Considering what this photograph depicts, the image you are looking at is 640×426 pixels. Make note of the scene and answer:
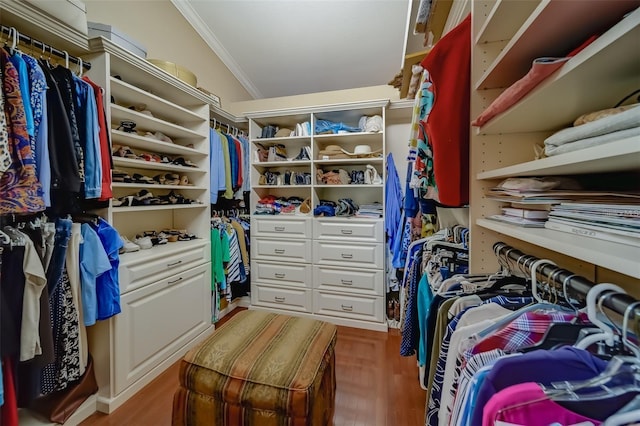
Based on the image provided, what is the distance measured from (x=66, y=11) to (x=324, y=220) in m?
2.06

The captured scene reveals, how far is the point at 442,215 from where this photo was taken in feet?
6.12

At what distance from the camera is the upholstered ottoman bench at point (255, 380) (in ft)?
3.25

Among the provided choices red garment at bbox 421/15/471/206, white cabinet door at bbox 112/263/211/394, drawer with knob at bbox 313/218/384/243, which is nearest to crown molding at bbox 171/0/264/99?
drawer with knob at bbox 313/218/384/243

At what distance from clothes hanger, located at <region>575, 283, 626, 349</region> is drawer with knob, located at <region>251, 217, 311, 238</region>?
217 cm

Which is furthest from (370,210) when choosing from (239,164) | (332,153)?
(239,164)

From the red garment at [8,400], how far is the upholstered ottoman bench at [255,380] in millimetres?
657

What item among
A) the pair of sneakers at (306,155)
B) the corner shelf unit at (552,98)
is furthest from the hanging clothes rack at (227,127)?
the corner shelf unit at (552,98)

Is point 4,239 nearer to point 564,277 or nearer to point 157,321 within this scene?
point 157,321

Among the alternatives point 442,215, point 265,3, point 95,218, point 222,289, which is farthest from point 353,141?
point 95,218

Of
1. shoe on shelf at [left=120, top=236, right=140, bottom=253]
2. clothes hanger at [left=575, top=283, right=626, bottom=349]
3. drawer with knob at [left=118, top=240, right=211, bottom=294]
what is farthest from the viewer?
shoe on shelf at [left=120, top=236, right=140, bottom=253]

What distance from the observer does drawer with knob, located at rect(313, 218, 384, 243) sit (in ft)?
7.80

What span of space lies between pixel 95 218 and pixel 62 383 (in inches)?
32.1

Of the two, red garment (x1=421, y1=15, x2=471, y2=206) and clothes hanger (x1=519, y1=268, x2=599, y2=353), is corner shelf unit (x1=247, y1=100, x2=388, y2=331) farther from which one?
clothes hanger (x1=519, y1=268, x2=599, y2=353)

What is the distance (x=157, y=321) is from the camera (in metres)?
1.76
